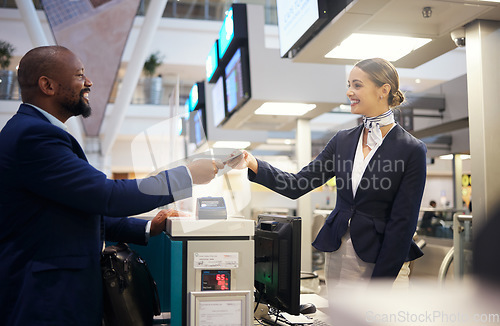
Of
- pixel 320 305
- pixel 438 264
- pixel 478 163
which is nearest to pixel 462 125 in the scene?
pixel 438 264

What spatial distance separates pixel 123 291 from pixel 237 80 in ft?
12.0

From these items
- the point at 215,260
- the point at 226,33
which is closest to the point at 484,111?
the point at 215,260

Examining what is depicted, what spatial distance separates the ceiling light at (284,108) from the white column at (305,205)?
13.3 inches

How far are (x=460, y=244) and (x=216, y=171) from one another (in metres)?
3.00

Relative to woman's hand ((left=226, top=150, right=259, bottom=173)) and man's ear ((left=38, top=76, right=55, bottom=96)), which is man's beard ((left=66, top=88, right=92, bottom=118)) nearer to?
man's ear ((left=38, top=76, right=55, bottom=96))

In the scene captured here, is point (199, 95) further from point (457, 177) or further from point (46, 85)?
point (46, 85)

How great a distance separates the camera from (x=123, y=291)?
1642 millimetres

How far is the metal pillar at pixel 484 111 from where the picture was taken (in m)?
2.42

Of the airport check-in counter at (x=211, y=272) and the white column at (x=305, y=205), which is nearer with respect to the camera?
the airport check-in counter at (x=211, y=272)

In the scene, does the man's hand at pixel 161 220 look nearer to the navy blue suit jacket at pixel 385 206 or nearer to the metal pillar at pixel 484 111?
the navy blue suit jacket at pixel 385 206

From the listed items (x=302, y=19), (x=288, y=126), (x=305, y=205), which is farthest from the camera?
(x=288, y=126)

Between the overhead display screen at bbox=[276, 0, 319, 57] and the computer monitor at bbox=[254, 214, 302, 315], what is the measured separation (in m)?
1.34

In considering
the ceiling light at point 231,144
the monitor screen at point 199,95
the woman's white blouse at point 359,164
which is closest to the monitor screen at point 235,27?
the monitor screen at point 199,95

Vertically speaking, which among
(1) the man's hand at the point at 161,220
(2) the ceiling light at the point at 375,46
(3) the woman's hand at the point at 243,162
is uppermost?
(2) the ceiling light at the point at 375,46
